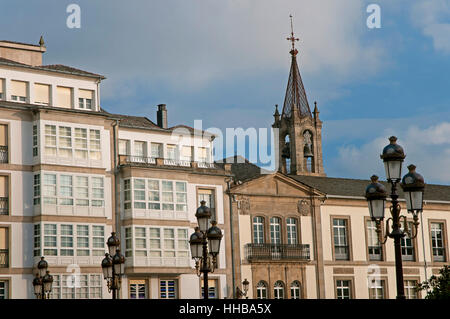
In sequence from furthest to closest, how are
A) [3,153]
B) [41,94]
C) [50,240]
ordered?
[41,94] → [3,153] → [50,240]

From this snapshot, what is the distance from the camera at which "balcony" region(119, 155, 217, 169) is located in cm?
4334

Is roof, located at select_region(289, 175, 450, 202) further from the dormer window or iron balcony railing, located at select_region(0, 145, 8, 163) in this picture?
iron balcony railing, located at select_region(0, 145, 8, 163)

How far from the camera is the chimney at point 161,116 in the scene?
166ft

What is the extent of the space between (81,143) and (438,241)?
24.8 metres

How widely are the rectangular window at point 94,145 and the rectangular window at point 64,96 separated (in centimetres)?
185

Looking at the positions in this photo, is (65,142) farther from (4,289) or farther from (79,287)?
(4,289)

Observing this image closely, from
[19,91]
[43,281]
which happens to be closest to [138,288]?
[43,281]

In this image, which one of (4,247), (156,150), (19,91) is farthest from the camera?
(156,150)

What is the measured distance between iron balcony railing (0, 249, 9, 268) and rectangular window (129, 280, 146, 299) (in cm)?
655

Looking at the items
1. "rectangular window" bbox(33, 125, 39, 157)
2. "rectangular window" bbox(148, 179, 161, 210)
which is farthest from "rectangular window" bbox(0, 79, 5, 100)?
"rectangular window" bbox(148, 179, 161, 210)

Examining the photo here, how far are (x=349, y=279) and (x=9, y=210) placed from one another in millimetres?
20990

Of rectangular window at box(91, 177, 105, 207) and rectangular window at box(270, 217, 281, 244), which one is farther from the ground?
rectangular window at box(91, 177, 105, 207)

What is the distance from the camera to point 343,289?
161 ft

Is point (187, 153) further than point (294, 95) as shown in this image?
No
